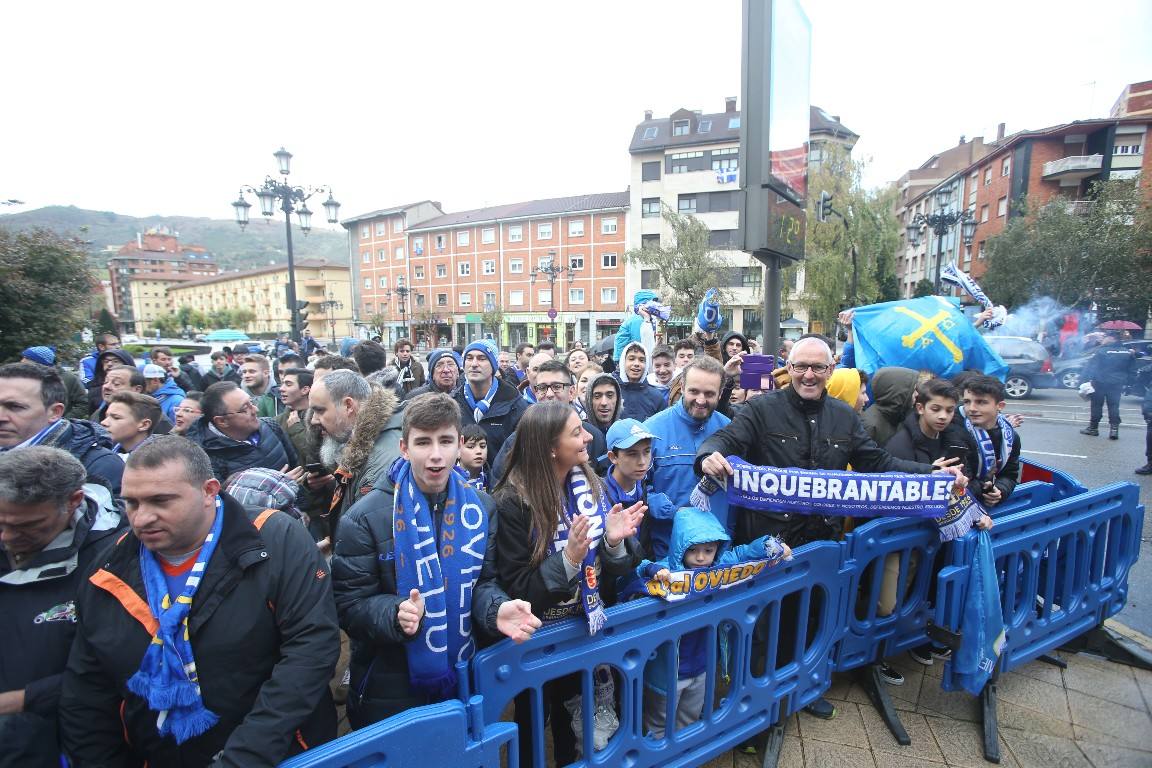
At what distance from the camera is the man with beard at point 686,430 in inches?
125

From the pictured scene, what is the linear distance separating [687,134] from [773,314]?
1535 inches

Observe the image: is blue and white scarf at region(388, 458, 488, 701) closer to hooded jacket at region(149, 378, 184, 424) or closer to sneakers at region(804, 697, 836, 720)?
sneakers at region(804, 697, 836, 720)

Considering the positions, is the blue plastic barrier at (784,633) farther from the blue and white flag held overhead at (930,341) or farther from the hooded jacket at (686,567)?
the blue and white flag held overhead at (930,341)

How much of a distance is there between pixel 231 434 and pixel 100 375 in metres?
5.60

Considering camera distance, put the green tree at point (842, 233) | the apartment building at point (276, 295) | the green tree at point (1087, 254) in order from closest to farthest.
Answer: the green tree at point (1087, 254), the green tree at point (842, 233), the apartment building at point (276, 295)

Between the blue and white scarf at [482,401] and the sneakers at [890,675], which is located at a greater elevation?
the blue and white scarf at [482,401]

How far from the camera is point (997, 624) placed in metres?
2.79

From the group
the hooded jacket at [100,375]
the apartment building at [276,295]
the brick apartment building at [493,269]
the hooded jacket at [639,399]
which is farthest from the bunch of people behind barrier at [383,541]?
the apartment building at [276,295]

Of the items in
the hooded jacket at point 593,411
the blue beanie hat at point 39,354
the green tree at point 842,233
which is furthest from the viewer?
the green tree at point 842,233

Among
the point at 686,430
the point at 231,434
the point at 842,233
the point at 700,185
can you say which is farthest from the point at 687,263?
the point at 231,434

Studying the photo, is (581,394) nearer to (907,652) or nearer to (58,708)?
(907,652)

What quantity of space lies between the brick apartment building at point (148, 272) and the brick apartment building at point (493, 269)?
61912 mm

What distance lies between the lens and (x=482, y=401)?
15.0 ft

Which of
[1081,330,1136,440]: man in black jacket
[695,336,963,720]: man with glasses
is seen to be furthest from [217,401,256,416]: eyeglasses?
[1081,330,1136,440]: man in black jacket
